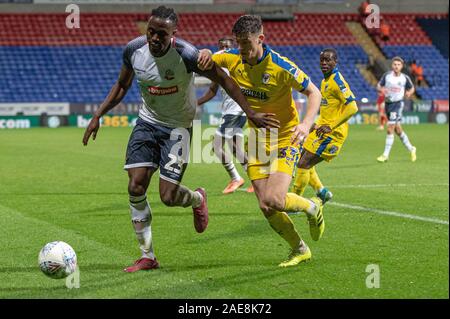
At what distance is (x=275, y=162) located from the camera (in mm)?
7469

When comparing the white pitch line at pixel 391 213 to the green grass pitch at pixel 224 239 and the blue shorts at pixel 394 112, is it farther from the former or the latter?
the blue shorts at pixel 394 112

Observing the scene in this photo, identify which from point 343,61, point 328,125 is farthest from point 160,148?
point 343,61

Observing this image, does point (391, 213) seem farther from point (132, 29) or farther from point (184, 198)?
point (132, 29)

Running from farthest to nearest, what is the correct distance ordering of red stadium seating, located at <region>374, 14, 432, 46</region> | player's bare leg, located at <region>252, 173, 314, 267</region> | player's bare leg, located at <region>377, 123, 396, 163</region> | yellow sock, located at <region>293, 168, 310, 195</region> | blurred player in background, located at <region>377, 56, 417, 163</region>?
red stadium seating, located at <region>374, 14, 432, 46</region>, blurred player in background, located at <region>377, 56, 417, 163</region>, player's bare leg, located at <region>377, 123, 396, 163</region>, yellow sock, located at <region>293, 168, 310, 195</region>, player's bare leg, located at <region>252, 173, 314, 267</region>

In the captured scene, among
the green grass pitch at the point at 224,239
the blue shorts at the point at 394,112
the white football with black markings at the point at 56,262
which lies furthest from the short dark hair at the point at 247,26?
the blue shorts at the point at 394,112

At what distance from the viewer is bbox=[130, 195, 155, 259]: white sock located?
7070 millimetres

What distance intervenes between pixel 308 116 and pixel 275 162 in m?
0.65

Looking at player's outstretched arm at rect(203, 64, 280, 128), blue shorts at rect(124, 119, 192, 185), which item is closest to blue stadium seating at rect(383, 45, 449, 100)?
blue shorts at rect(124, 119, 192, 185)

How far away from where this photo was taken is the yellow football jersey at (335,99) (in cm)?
1045

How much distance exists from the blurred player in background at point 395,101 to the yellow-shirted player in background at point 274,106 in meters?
11.4

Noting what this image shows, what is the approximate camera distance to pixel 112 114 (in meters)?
35.2

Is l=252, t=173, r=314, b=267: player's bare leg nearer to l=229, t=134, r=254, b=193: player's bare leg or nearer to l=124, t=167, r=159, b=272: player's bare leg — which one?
l=124, t=167, r=159, b=272: player's bare leg

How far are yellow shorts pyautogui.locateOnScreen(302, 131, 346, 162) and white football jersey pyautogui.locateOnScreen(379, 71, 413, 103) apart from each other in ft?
30.6

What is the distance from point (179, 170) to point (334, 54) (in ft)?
12.6
